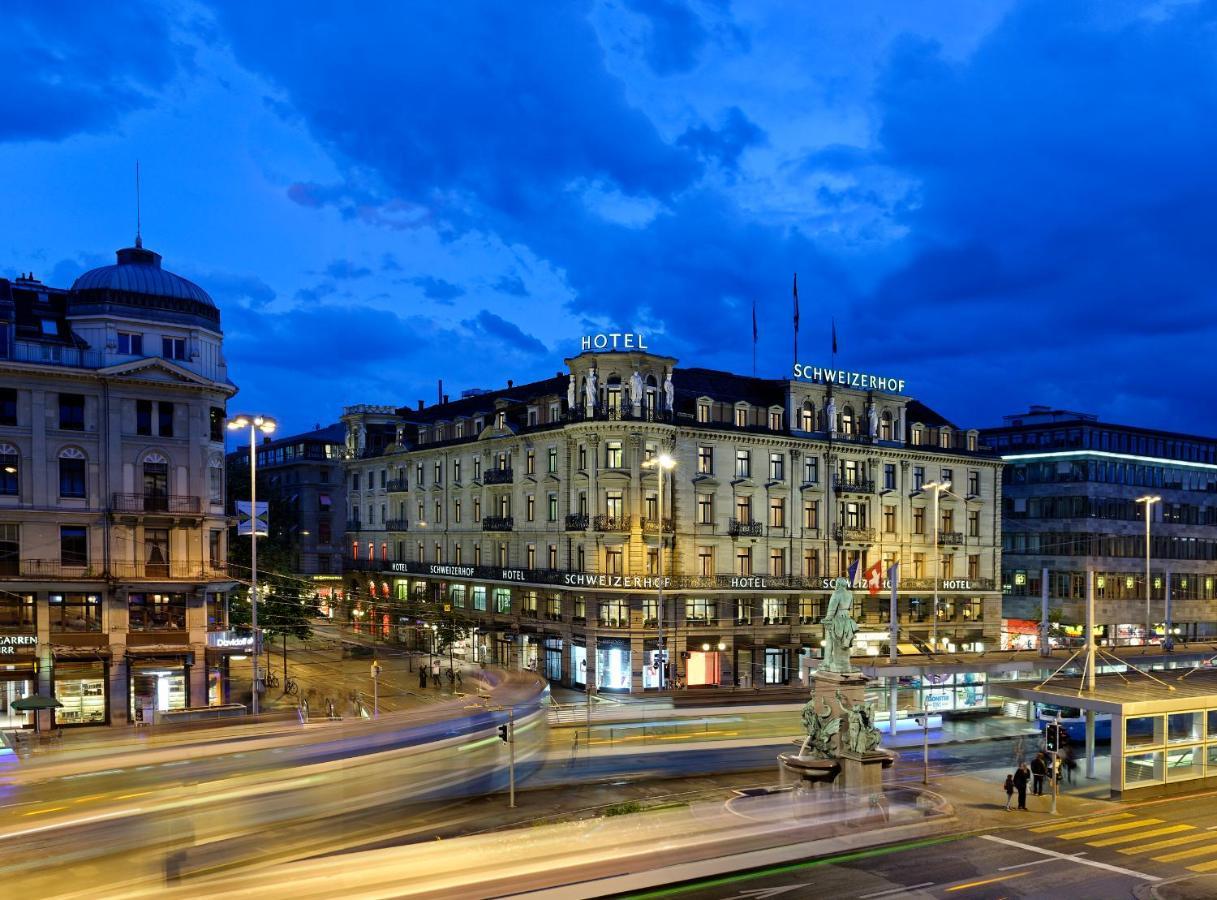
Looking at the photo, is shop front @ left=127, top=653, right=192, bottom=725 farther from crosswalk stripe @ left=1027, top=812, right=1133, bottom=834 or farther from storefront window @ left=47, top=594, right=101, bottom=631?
crosswalk stripe @ left=1027, top=812, right=1133, bottom=834

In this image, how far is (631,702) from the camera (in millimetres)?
44656

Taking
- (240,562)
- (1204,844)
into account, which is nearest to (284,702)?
(240,562)

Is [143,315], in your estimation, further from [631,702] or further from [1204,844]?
[1204,844]

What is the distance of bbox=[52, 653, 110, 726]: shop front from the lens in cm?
5112

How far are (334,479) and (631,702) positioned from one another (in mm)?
80178

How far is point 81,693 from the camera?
51.5 m

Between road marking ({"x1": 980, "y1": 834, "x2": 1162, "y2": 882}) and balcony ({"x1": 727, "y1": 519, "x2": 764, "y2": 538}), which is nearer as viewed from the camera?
road marking ({"x1": 980, "y1": 834, "x2": 1162, "y2": 882})

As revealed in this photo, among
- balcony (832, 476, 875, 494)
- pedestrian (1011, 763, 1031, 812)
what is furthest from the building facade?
balcony (832, 476, 875, 494)

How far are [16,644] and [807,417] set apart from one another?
51973mm

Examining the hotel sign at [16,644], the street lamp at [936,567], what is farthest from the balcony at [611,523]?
the hotel sign at [16,644]

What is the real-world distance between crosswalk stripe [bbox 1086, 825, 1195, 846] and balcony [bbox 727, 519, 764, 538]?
39.4 meters

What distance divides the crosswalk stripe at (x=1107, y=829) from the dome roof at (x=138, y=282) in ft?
164

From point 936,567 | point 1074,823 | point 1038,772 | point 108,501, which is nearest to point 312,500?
point 108,501

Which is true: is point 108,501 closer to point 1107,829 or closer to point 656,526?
point 656,526
